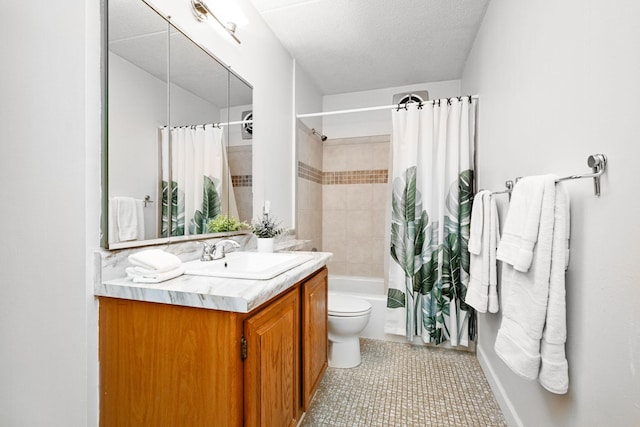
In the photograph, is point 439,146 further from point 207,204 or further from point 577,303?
point 207,204

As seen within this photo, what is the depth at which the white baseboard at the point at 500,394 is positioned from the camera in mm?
1473

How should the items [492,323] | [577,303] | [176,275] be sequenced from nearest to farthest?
[577,303] < [176,275] < [492,323]

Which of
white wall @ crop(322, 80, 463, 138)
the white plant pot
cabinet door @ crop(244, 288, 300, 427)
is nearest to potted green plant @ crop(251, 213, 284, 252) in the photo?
the white plant pot

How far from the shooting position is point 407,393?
180 cm

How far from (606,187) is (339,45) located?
217 cm

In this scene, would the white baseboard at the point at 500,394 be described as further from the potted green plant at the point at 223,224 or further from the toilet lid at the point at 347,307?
the potted green plant at the point at 223,224

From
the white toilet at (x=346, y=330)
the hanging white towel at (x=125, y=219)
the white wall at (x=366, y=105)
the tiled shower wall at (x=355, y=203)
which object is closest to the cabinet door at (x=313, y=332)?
the white toilet at (x=346, y=330)

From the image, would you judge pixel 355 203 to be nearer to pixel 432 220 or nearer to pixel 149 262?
pixel 432 220

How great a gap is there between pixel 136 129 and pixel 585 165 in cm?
162

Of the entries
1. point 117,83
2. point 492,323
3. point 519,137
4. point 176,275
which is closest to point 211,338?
point 176,275

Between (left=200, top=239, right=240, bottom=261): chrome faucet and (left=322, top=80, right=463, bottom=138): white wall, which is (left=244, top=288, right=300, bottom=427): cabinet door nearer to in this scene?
(left=200, top=239, right=240, bottom=261): chrome faucet

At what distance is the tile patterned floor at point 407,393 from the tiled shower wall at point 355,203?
1.21m

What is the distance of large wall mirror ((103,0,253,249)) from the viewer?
1111 millimetres

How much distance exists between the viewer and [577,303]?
977mm
